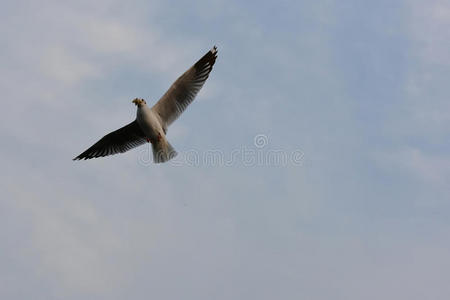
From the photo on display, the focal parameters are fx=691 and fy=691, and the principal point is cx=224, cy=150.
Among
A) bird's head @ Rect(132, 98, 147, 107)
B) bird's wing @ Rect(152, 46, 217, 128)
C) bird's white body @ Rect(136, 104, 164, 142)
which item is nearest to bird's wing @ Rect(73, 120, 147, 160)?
bird's white body @ Rect(136, 104, 164, 142)

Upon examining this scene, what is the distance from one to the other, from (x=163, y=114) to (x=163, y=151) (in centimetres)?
98

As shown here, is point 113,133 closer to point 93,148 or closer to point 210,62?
point 93,148

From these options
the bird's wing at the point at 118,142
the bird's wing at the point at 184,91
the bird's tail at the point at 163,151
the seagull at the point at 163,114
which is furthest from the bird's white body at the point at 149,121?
the bird's wing at the point at 118,142

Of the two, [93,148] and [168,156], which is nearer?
[168,156]

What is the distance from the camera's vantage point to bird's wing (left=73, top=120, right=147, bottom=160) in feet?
56.8

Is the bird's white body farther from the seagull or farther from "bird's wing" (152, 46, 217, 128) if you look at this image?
"bird's wing" (152, 46, 217, 128)

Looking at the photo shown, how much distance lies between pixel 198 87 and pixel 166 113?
1016 millimetres

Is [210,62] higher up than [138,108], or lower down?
higher up

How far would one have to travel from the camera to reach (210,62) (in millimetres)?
17062

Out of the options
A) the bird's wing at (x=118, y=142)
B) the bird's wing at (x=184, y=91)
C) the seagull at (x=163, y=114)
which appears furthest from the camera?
the bird's wing at (x=118, y=142)

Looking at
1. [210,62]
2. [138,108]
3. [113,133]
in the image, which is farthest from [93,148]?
[210,62]

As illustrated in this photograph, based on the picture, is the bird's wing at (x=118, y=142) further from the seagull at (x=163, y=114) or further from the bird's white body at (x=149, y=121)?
the bird's white body at (x=149, y=121)

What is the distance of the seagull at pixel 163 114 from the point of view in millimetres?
16531

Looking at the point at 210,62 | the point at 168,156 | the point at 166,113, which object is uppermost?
the point at 210,62
